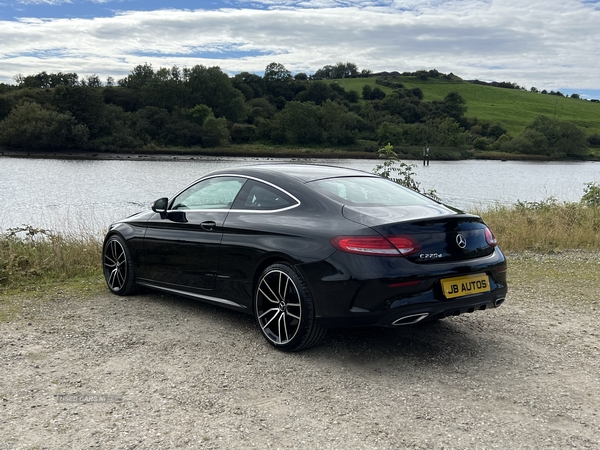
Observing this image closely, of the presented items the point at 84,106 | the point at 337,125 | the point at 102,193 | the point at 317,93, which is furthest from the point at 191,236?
the point at 317,93

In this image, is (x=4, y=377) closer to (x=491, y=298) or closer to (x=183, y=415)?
(x=183, y=415)

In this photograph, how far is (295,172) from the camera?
5156 millimetres

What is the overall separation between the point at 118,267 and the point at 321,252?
3.18 metres

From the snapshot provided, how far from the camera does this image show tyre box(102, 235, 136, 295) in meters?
6.37

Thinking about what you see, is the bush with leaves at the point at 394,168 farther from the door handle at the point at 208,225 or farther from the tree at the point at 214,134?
the tree at the point at 214,134

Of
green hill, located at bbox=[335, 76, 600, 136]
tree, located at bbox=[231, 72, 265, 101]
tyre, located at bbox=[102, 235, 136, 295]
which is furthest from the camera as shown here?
tree, located at bbox=[231, 72, 265, 101]

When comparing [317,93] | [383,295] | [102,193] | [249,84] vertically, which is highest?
[249,84]

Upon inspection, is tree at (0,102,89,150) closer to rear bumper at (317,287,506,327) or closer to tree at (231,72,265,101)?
tree at (231,72,265,101)

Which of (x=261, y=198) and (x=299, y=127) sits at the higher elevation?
(x=299, y=127)

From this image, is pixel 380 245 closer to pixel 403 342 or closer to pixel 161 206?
pixel 403 342

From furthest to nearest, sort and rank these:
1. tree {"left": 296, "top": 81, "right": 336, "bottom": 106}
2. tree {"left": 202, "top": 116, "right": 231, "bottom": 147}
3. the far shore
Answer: tree {"left": 296, "top": 81, "right": 336, "bottom": 106} → tree {"left": 202, "top": 116, "right": 231, "bottom": 147} → the far shore

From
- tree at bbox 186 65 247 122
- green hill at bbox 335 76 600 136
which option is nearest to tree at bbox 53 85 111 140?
tree at bbox 186 65 247 122

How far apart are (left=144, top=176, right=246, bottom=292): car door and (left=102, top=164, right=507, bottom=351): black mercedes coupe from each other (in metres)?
0.01

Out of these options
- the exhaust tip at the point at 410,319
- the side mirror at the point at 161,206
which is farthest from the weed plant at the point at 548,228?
the exhaust tip at the point at 410,319
